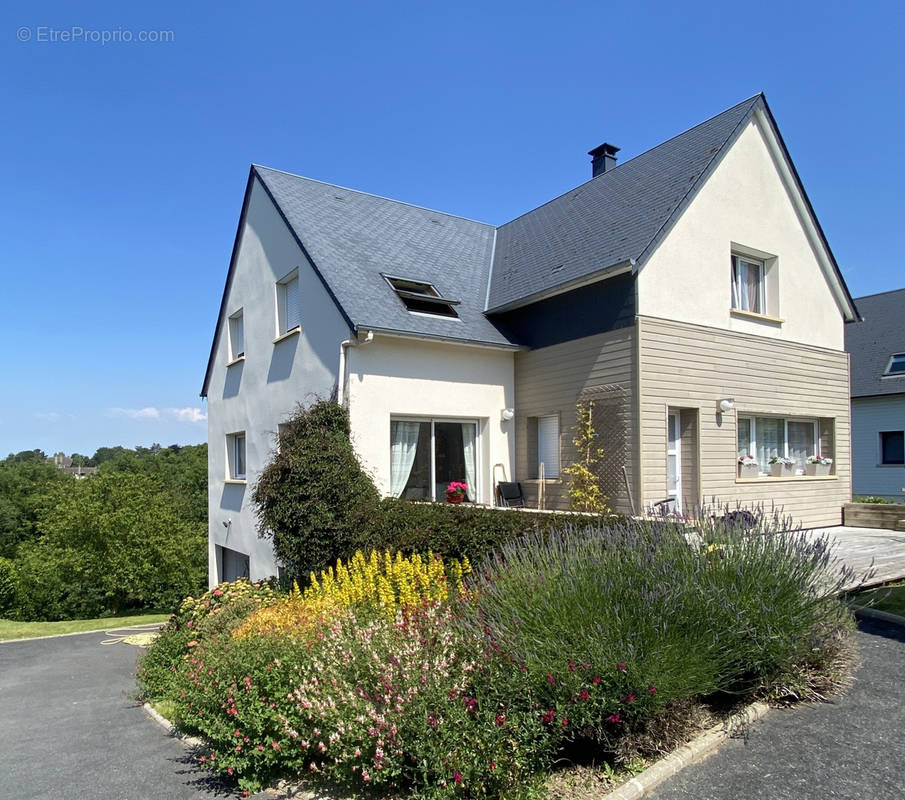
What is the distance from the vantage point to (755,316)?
12.7 meters

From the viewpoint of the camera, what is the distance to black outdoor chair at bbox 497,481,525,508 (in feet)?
41.3

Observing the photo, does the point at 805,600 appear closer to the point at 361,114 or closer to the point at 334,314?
the point at 334,314

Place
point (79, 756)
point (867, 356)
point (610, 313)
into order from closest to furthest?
point (79, 756) < point (610, 313) < point (867, 356)

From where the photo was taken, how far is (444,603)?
621 cm

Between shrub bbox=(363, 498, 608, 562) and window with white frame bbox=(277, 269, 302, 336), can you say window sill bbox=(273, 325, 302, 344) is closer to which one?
window with white frame bbox=(277, 269, 302, 336)

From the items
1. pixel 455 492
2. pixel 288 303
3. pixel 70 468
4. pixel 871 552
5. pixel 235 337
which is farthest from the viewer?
pixel 70 468

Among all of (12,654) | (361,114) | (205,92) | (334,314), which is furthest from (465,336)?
(12,654)

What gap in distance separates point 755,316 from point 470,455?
21.4 ft

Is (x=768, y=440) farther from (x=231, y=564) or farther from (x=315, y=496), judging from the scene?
(x=231, y=564)

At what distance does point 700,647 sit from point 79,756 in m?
5.97

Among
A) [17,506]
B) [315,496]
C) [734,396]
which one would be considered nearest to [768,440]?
[734,396]

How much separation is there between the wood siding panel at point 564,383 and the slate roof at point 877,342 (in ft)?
55.3

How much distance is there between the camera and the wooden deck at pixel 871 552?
8.10 m

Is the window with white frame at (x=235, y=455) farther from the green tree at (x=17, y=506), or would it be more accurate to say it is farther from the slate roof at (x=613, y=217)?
the green tree at (x=17, y=506)
